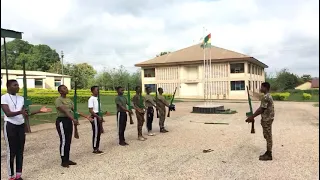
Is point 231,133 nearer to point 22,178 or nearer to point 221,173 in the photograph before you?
point 221,173

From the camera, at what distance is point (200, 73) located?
38656 millimetres

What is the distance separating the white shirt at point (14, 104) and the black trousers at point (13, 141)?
0.20 ft

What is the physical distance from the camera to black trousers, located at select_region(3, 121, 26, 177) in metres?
4.63

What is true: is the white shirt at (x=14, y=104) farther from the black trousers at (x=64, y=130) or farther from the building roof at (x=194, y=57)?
the building roof at (x=194, y=57)

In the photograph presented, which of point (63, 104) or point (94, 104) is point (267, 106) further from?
point (63, 104)

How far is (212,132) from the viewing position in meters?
10.4

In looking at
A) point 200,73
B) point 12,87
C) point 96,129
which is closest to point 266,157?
point 96,129

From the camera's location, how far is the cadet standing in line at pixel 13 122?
178 inches

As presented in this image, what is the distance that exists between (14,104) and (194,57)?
1402 inches

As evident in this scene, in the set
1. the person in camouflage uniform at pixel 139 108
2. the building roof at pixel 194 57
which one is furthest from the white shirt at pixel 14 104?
the building roof at pixel 194 57

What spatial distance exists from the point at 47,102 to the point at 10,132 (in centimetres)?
2027

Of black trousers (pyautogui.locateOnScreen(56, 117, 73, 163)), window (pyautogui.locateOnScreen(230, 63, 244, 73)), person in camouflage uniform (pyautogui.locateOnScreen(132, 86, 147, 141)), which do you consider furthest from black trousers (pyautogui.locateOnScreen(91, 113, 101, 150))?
window (pyautogui.locateOnScreen(230, 63, 244, 73))

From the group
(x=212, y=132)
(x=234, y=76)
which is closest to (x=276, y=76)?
(x=234, y=76)

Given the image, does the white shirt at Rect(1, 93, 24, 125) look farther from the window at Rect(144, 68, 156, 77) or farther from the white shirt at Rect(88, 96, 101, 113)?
the window at Rect(144, 68, 156, 77)
